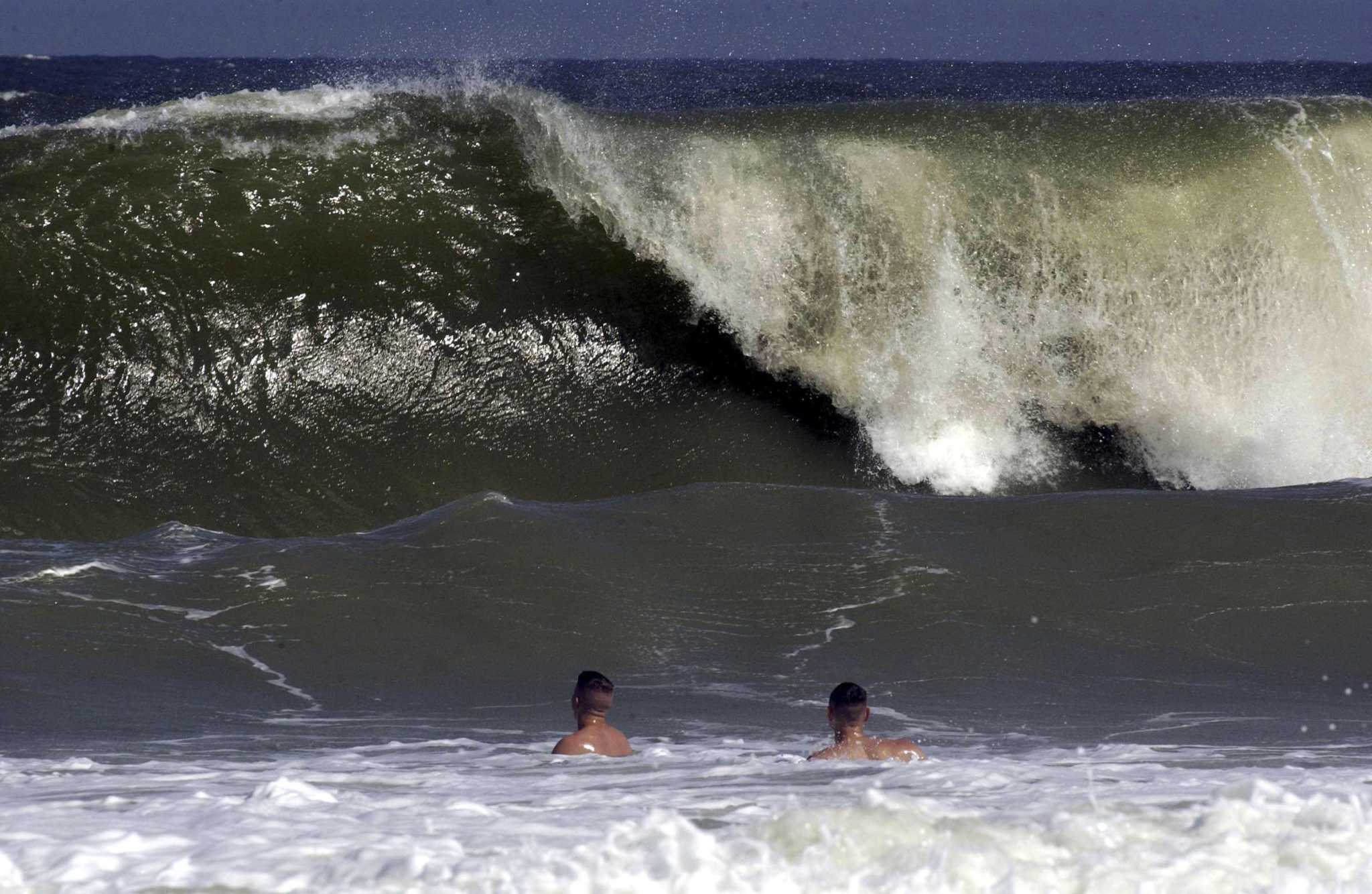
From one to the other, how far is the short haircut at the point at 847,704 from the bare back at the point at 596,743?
641 mm

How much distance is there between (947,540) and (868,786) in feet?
12.9

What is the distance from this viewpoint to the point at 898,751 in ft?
15.0

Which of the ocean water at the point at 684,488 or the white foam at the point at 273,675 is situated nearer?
the ocean water at the point at 684,488

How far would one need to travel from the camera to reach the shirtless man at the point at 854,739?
4.54 m

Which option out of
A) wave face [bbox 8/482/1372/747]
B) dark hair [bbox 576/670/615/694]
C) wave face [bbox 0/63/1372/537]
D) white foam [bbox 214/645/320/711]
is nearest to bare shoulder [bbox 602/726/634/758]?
dark hair [bbox 576/670/615/694]

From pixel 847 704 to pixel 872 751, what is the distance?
168 millimetres

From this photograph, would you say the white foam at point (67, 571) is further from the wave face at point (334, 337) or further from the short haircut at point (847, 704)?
the short haircut at point (847, 704)

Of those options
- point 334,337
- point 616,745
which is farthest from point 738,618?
point 334,337

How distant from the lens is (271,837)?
304cm

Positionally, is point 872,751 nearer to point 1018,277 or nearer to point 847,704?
point 847,704

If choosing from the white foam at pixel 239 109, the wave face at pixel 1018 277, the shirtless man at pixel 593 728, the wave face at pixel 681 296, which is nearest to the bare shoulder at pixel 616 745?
the shirtless man at pixel 593 728

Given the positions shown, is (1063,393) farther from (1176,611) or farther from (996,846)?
(996,846)

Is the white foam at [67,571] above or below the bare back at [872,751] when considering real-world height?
above

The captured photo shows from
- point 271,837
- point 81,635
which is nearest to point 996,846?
point 271,837
